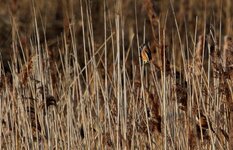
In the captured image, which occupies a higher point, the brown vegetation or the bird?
the bird

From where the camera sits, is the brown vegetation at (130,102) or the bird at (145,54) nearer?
the bird at (145,54)

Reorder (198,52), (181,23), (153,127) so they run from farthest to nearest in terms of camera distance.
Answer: (181,23) < (198,52) < (153,127)

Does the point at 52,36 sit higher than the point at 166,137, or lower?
lower

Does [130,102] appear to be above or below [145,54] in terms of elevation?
below

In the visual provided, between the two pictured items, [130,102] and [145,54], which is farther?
[130,102]

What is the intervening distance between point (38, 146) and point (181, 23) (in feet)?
16.2

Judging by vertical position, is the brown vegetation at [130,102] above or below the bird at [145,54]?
below

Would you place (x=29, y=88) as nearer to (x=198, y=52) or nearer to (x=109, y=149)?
(x=109, y=149)

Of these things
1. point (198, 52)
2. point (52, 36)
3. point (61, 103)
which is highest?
point (198, 52)

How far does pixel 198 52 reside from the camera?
2844mm

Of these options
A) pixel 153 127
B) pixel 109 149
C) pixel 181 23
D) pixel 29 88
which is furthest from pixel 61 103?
pixel 181 23

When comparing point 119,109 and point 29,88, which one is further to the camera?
point 29,88

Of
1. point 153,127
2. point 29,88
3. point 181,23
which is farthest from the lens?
point 181,23

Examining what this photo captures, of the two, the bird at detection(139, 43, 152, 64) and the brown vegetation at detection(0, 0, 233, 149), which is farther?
the brown vegetation at detection(0, 0, 233, 149)
